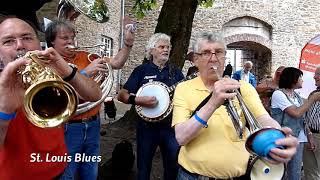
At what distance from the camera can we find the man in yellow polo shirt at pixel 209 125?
256cm

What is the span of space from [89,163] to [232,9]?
14.9 meters

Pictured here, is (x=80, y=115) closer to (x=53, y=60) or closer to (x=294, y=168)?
(x=53, y=60)

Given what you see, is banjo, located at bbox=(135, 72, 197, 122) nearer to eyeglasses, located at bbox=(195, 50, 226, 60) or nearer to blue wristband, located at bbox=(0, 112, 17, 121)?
eyeglasses, located at bbox=(195, 50, 226, 60)

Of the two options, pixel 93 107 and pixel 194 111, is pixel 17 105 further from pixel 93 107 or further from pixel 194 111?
pixel 93 107

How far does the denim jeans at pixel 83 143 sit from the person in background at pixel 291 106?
2328mm

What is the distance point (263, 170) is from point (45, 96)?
125 centimetres

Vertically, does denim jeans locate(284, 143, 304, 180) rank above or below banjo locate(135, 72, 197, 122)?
below

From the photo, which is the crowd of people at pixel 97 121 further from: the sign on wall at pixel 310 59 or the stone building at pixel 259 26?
the stone building at pixel 259 26

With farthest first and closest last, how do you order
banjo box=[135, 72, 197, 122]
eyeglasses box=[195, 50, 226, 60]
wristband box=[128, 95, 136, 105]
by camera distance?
1. wristband box=[128, 95, 136, 105]
2. banjo box=[135, 72, 197, 122]
3. eyeglasses box=[195, 50, 226, 60]

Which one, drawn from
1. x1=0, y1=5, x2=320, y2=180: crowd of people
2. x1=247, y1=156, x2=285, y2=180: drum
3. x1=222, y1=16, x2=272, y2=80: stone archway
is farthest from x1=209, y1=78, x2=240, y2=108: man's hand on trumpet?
x1=222, y1=16, x2=272, y2=80: stone archway

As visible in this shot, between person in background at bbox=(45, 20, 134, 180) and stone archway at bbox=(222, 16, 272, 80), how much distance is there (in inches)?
562

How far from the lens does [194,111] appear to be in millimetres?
2652

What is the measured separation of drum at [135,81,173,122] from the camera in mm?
4273

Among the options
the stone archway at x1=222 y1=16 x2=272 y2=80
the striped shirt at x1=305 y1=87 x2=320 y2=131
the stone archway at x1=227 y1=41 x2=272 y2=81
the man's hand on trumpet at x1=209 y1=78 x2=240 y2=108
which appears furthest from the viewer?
the stone archway at x1=227 y1=41 x2=272 y2=81
